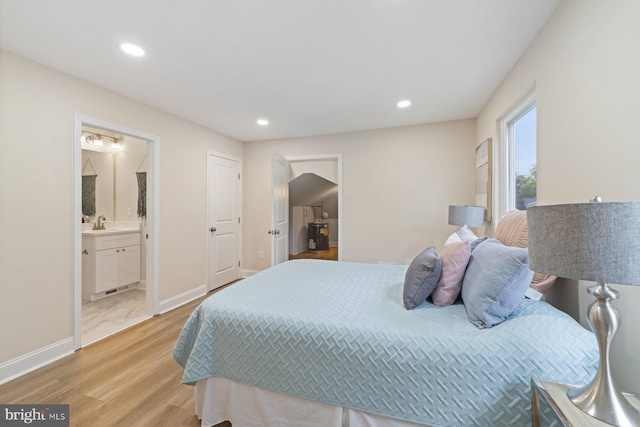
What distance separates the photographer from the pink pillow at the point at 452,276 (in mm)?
1505

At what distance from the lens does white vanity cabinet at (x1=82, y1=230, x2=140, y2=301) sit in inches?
133

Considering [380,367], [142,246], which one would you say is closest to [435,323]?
[380,367]

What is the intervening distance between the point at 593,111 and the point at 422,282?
1.14 meters

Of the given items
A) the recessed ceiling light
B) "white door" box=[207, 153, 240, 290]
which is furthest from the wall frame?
"white door" box=[207, 153, 240, 290]

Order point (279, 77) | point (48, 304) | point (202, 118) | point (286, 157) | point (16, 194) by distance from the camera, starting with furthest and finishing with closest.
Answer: point (286, 157) → point (202, 118) → point (279, 77) → point (48, 304) → point (16, 194)

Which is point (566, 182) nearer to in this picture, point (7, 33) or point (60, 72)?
point (7, 33)

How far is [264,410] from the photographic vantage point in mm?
1345

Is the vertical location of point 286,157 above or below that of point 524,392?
above

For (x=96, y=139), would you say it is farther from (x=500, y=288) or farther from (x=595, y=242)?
(x=595, y=242)

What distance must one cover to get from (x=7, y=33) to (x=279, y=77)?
1818 mm

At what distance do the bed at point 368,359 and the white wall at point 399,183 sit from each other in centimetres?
220

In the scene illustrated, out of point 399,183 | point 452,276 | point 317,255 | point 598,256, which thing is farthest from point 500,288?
point 317,255

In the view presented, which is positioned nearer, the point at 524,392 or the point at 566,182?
the point at 524,392

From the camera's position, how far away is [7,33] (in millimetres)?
1720
